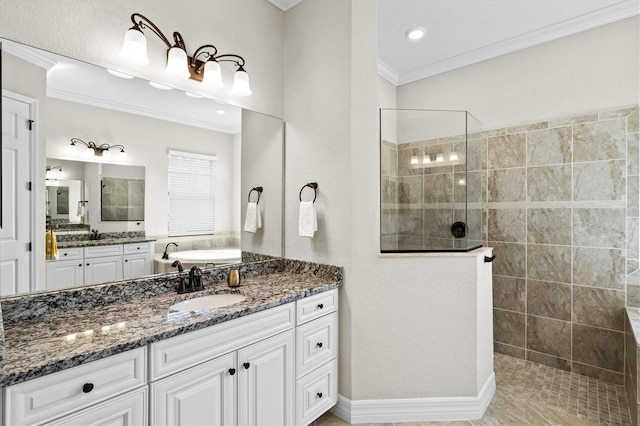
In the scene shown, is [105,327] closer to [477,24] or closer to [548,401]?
[548,401]

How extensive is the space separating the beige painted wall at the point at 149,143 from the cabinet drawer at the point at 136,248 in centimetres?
7

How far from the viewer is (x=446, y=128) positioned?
247cm

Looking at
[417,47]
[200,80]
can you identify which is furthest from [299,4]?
[417,47]

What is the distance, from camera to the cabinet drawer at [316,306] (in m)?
1.83

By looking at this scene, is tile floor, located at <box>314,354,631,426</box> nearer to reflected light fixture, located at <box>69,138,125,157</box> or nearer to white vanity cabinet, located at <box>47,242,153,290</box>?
white vanity cabinet, located at <box>47,242,153,290</box>

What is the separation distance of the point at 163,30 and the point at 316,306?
1801 millimetres

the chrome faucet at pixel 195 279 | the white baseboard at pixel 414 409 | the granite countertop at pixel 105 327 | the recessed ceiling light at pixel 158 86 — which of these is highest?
the recessed ceiling light at pixel 158 86

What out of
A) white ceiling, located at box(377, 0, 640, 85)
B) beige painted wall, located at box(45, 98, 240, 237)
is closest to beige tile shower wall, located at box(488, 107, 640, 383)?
white ceiling, located at box(377, 0, 640, 85)

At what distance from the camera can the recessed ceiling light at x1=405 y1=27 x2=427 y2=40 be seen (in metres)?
2.79

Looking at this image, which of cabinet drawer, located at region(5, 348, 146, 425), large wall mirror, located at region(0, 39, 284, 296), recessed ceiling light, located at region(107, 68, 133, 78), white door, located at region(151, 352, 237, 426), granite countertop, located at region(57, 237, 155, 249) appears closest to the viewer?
cabinet drawer, located at region(5, 348, 146, 425)

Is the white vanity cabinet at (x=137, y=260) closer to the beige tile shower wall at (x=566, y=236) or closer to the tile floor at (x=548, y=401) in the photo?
the tile floor at (x=548, y=401)

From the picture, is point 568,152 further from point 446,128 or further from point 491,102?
point 446,128

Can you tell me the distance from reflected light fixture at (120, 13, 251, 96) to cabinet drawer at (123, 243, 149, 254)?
961 mm

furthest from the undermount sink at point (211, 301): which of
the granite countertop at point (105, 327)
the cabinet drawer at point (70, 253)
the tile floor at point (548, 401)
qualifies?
the tile floor at point (548, 401)
